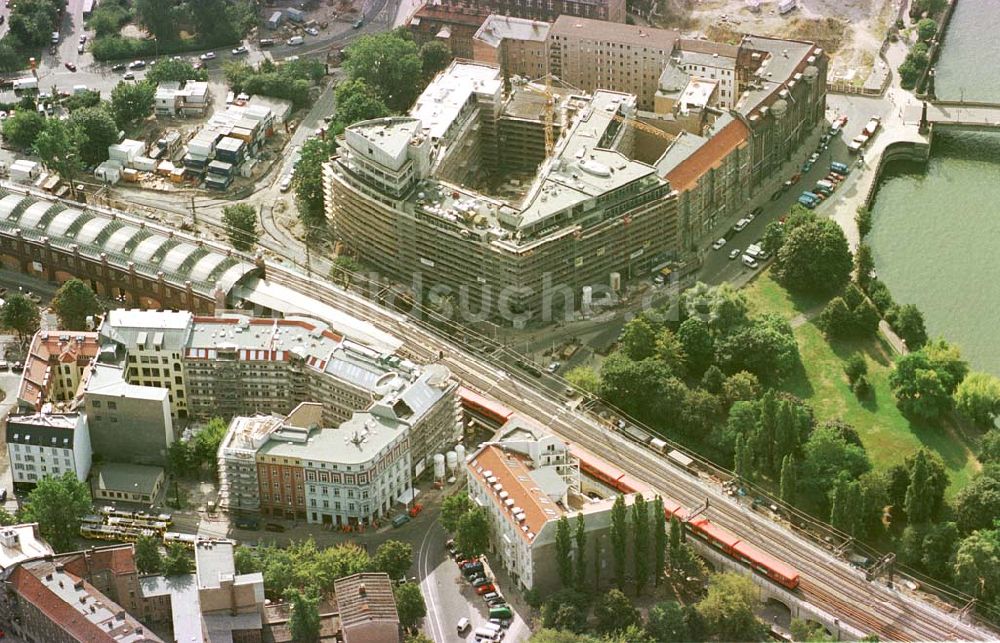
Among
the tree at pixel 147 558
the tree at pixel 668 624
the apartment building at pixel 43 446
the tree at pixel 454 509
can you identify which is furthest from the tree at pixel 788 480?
the apartment building at pixel 43 446

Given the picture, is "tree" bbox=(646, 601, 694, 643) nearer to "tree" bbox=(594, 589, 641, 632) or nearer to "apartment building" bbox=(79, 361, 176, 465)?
"tree" bbox=(594, 589, 641, 632)

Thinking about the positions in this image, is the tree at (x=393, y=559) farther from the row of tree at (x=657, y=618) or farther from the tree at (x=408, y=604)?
the row of tree at (x=657, y=618)

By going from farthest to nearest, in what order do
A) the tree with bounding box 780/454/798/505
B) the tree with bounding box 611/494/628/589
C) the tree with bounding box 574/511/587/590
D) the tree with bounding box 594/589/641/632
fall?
1. the tree with bounding box 780/454/798/505
2. the tree with bounding box 574/511/587/590
3. the tree with bounding box 611/494/628/589
4. the tree with bounding box 594/589/641/632

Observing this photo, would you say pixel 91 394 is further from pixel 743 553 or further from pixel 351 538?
pixel 743 553

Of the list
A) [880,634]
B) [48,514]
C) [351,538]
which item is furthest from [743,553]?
[48,514]

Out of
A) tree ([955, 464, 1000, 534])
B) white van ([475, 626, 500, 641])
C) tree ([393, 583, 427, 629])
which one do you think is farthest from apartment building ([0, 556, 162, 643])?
tree ([955, 464, 1000, 534])

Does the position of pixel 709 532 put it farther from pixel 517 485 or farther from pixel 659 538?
pixel 517 485
